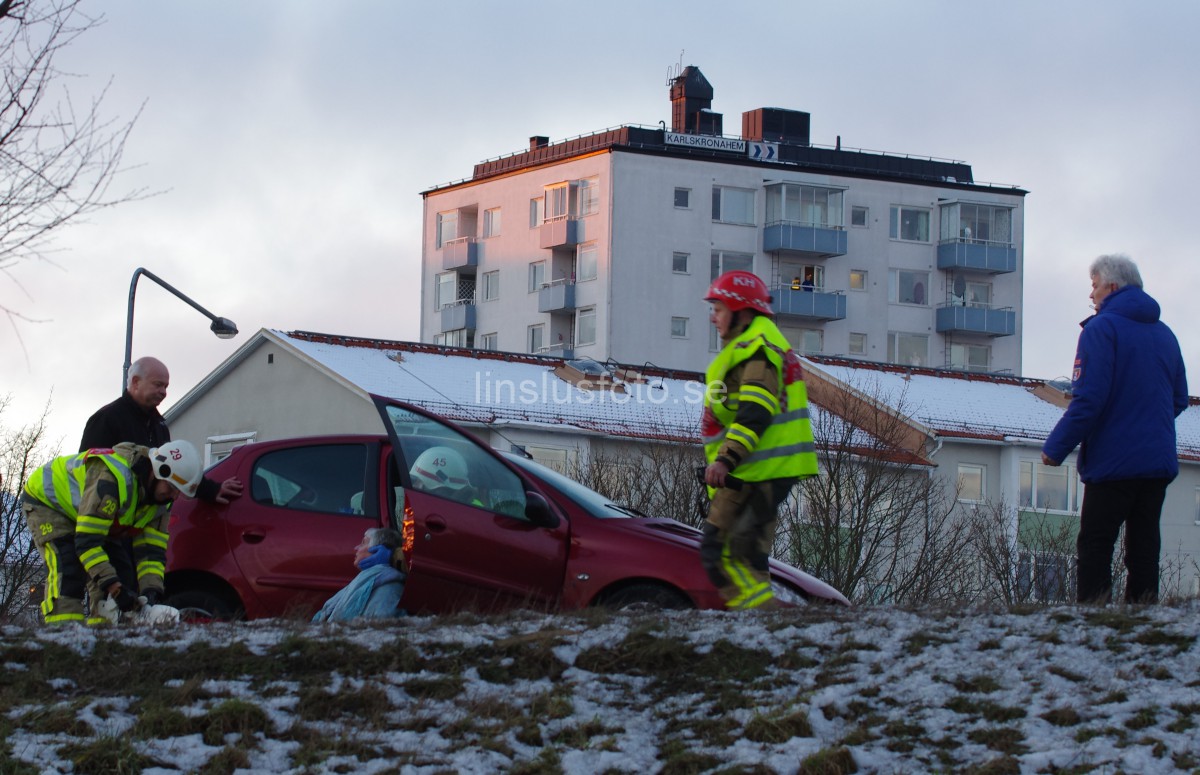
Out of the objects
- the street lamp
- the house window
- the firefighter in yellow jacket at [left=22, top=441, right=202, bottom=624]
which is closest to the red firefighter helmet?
the firefighter in yellow jacket at [left=22, top=441, right=202, bottom=624]

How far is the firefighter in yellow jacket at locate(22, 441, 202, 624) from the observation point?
9.20 metres

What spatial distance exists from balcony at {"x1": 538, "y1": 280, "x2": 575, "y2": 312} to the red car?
70151 millimetres

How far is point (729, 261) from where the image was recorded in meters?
81.8

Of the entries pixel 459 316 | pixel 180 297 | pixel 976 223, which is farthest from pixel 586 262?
pixel 180 297

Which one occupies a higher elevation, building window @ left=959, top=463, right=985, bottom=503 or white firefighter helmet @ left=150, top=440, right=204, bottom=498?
white firefighter helmet @ left=150, top=440, right=204, bottom=498

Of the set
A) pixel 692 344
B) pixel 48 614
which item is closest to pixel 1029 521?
pixel 692 344

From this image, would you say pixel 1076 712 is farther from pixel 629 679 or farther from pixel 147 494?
pixel 147 494

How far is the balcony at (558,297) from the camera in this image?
80.6 m

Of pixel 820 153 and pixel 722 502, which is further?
pixel 820 153

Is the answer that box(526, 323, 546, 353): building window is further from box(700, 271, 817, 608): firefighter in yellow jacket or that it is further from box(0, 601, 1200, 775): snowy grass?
box(0, 601, 1200, 775): snowy grass

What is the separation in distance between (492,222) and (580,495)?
76.8m

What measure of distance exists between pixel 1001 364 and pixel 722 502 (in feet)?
268

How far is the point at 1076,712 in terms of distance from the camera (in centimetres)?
625

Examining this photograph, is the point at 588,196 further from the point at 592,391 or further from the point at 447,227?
the point at 592,391
